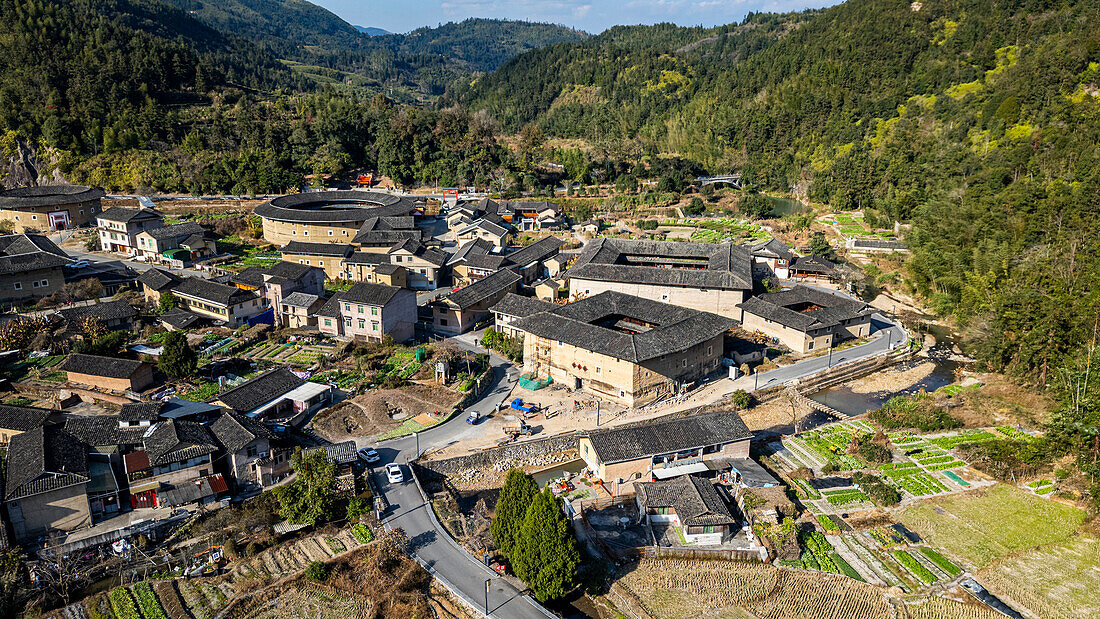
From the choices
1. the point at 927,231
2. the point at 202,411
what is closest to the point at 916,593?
the point at 202,411

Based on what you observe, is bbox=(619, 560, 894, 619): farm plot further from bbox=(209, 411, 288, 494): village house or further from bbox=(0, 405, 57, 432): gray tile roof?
bbox=(0, 405, 57, 432): gray tile roof

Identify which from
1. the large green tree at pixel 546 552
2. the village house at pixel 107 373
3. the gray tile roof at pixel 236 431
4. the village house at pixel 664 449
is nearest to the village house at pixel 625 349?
the village house at pixel 664 449

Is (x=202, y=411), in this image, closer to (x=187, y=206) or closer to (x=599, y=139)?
(x=187, y=206)

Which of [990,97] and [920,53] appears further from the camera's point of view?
[920,53]

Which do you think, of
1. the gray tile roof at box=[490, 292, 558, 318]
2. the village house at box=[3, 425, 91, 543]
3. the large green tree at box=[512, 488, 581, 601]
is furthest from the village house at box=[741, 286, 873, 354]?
the village house at box=[3, 425, 91, 543]

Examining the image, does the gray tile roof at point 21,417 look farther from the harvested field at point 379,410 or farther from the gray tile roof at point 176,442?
the harvested field at point 379,410

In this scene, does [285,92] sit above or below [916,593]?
above
